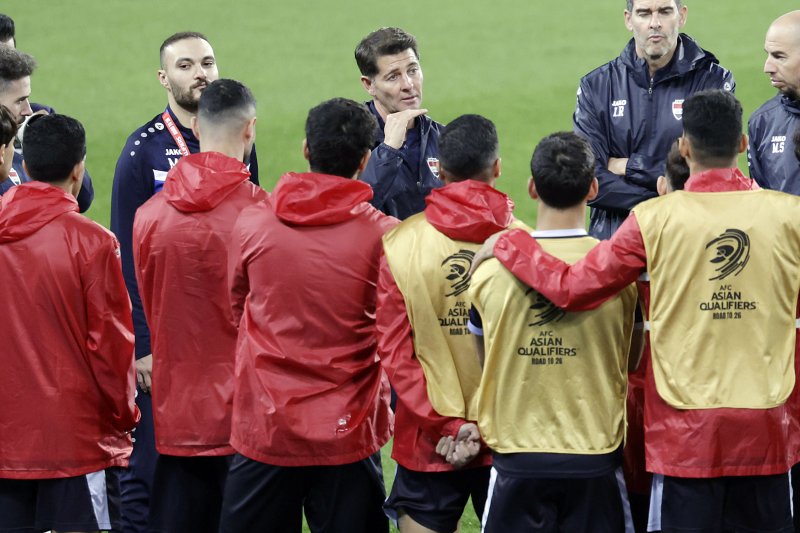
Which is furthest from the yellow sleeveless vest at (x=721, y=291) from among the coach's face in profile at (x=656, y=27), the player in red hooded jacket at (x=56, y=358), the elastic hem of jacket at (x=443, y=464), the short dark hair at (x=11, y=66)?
the short dark hair at (x=11, y=66)

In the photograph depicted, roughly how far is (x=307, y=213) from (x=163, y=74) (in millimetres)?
2030

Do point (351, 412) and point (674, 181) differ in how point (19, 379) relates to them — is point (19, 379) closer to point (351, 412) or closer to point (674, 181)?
point (351, 412)

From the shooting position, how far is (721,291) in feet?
11.9

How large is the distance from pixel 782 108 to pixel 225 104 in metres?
2.44

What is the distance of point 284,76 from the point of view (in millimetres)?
15422

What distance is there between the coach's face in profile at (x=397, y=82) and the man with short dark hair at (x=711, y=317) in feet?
6.09

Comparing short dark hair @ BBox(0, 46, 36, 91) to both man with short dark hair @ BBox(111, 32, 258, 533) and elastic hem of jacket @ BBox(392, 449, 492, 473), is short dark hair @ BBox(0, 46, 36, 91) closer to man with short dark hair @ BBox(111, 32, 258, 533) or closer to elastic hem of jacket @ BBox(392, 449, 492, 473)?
man with short dark hair @ BBox(111, 32, 258, 533)

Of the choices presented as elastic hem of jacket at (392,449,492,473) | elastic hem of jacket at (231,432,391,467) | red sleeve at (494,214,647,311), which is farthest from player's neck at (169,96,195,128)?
red sleeve at (494,214,647,311)

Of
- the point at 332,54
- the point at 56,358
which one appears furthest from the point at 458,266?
the point at 332,54

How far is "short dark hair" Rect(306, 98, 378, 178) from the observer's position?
398 centimetres

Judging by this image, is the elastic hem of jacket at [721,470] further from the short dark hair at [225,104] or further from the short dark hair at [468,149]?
the short dark hair at [225,104]

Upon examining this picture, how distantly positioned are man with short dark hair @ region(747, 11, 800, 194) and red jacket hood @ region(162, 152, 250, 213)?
2.30 m

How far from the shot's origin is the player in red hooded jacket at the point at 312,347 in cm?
388

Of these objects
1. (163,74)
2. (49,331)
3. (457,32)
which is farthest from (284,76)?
(49,331)
